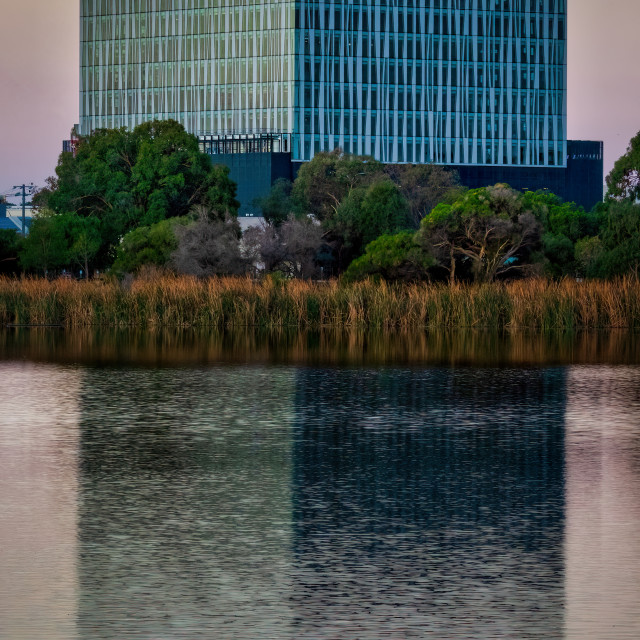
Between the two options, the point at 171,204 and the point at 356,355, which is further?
the point at 171,204

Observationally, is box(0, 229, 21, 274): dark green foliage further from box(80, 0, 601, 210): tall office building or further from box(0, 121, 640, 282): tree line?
box(80, 0, 601, 210): tall office building

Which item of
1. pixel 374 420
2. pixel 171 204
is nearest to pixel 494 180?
pixel 171 204

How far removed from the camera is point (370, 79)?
12688 cm

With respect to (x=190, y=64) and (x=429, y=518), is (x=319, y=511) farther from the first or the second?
(x=190, y=64)

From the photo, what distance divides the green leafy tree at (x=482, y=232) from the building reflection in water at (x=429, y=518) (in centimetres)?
3020

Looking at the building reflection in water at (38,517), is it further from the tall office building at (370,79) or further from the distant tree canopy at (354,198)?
the tall office building at (370,79)

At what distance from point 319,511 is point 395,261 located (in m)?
39.7

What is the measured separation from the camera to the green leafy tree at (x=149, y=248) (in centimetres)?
5347

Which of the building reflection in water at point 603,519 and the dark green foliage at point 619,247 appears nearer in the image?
the building reflection in water at point 603,519

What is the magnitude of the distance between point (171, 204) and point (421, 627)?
60.3 meters

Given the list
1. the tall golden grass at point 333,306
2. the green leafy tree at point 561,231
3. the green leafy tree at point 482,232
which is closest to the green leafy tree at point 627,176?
the green leafy tree at point 561,231

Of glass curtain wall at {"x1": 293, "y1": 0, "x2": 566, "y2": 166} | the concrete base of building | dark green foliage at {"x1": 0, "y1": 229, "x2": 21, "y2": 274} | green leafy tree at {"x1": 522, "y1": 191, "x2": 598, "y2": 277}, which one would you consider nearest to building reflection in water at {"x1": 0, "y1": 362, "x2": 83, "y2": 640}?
green leafy tree at {"x1": 522, "y1": 191, "x2": 598, "y2": 277}

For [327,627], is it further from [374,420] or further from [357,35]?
[357,35]

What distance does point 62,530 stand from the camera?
30.6 feet
